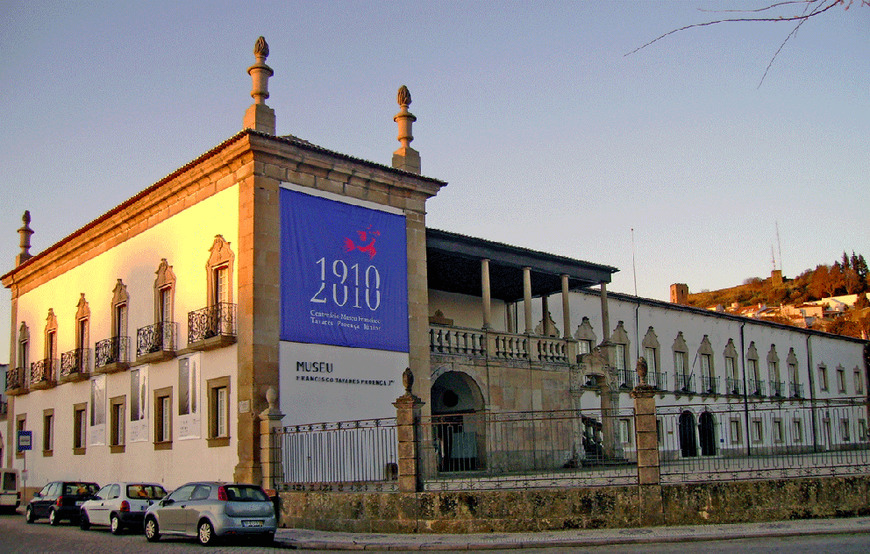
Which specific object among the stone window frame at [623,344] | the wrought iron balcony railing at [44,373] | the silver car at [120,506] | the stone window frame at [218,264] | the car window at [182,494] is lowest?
the silver car at [120,506]

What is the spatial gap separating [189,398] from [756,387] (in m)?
32.8

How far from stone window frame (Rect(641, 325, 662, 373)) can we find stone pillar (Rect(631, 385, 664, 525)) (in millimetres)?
24663

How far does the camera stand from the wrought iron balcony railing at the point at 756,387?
46.2m

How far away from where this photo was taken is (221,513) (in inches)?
644

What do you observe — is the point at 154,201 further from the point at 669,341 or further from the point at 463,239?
the point at 669,341

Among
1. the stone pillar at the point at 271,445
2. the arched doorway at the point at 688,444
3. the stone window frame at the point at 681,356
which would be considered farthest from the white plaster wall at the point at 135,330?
the stone window frame at the point at 681,356

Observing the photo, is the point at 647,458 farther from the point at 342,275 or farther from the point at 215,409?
the point at 215,409

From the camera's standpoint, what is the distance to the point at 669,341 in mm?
42094

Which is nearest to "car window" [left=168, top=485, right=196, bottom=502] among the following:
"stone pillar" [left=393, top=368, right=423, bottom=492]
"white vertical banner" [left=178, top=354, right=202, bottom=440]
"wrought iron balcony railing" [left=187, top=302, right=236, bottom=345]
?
"stone pillar" [left=393, top=368, right=423, bottom=492]

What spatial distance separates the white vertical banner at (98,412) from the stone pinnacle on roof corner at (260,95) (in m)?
11.2

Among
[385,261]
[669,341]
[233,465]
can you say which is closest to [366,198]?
[385,261]

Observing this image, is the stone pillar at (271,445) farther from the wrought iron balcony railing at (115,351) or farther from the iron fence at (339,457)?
the wrought iron balcony railing at (115,351)

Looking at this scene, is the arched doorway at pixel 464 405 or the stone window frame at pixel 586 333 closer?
the arched doorway at pixel 464 405

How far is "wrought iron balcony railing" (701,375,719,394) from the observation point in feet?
142
